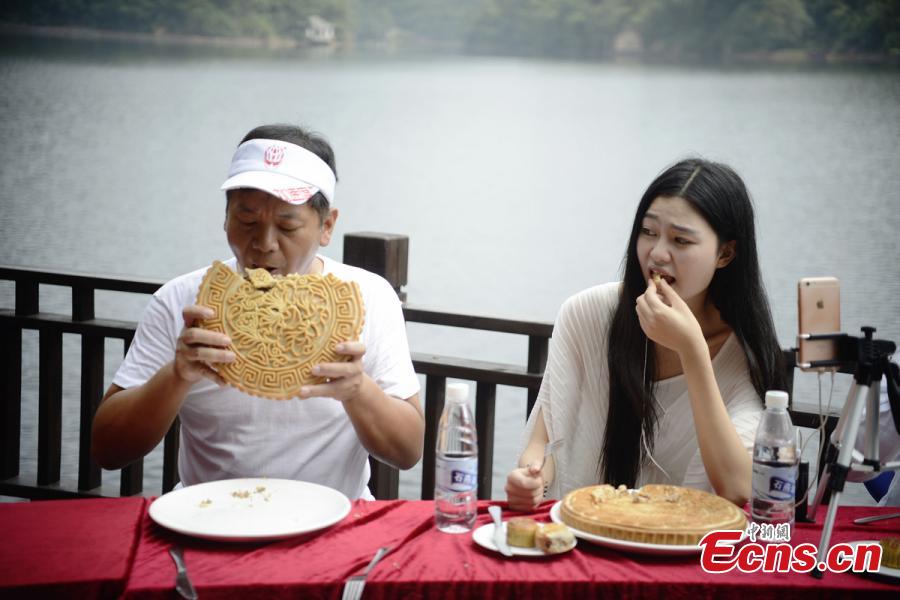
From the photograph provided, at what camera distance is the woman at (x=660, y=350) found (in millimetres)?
1842

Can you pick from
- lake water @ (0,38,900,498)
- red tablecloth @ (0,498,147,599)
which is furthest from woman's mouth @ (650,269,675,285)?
lake water @ (0,38,900,498)

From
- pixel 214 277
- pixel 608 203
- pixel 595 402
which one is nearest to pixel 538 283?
pixel 608 203

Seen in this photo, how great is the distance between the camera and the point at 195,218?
6.24 meters

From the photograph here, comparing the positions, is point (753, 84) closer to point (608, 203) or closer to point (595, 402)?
point (608, 203)

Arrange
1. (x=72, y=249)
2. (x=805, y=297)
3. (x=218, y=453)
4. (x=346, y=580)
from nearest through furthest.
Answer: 1. (x=346, y=580)
2. (x=805, y=297)
3. (x=218, y=453)
4. (x=72, y=249)

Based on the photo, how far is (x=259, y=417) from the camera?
182cm

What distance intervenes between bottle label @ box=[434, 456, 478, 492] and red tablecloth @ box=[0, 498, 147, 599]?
0.48m

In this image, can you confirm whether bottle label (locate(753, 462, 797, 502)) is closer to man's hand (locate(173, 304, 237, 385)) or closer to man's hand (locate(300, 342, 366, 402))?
man's hand (locate(300, 342, 366, 402))

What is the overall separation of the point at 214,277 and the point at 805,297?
994 millimetres

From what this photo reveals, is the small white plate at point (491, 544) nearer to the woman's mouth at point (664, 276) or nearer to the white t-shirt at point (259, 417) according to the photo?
the white t-shirt at point (259, 417)

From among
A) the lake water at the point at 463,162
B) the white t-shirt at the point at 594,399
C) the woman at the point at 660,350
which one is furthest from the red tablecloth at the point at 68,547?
the lake water at the point at 463,162

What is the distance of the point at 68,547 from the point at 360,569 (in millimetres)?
434

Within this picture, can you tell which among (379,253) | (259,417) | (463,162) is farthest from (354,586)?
(463,162)

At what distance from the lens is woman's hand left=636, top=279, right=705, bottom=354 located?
1.67m
